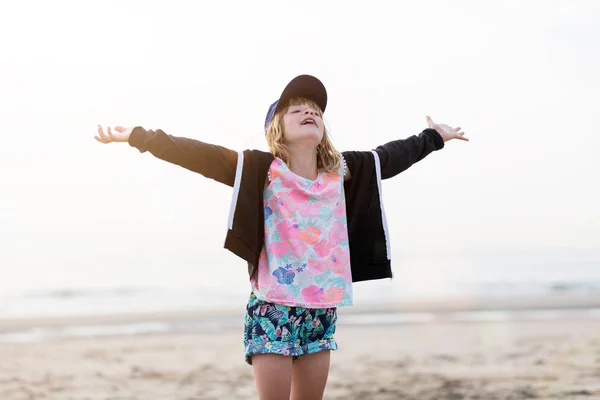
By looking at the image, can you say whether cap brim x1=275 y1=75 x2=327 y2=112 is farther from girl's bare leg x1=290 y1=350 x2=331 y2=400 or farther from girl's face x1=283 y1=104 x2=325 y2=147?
girl's bare leg x1=290 y1=350 x2=331 y2=400

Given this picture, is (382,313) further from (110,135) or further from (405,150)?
(110,135)

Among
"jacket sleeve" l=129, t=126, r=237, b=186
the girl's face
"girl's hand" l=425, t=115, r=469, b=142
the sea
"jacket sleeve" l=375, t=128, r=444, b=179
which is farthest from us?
the sea

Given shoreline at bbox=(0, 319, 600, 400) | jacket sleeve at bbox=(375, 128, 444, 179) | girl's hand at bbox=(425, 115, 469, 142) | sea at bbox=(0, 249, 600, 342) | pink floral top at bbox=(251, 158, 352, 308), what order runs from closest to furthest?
pink floral top at bbox=(251, 158, 352, 308)
jacket sleeve at bbox=(375, 128, 444, 179)
girl's hand at bbox=(425, 115, 469, 142)
shoreline at bbox=(0, 319, 600, 400)
sea at bbox=(0, 249, 600, 342)

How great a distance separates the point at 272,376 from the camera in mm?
3123

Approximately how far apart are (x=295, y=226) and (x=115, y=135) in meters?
0.86

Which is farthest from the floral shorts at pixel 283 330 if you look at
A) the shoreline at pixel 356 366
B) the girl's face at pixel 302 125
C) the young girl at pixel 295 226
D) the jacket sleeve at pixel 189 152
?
the shoreline at pixel 356 366

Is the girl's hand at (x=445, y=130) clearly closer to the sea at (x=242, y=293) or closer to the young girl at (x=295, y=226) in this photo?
the young girl at (x=295, y=226)

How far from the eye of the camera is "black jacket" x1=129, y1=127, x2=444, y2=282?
10.2ft

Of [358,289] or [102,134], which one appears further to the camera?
[358,289]

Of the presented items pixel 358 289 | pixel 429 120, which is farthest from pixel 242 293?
pixel 429 120

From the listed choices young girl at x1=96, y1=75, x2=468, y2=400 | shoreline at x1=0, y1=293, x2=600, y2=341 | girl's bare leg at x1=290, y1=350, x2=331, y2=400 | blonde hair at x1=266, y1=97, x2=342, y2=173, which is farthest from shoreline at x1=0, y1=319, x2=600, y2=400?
blonde hair at x1=266, y1=97, x2=342, y2=173

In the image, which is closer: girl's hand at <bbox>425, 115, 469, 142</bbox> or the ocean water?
girl's hand at <bbox>425, 115, 469, 142</bbox>

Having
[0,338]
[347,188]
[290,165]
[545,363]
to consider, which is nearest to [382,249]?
[347,188]

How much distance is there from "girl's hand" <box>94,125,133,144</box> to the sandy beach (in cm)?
288
